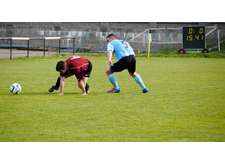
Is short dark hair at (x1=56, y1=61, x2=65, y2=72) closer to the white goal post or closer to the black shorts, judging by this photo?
the black shorts

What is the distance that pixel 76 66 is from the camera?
35.4 ft

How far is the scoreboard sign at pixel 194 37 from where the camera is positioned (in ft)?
32.6

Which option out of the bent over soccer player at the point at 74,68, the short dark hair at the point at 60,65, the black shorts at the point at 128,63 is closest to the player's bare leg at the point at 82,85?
the bent over soccer player at the point at 74,68

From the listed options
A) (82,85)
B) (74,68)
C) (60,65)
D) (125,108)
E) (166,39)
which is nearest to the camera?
(125,108)

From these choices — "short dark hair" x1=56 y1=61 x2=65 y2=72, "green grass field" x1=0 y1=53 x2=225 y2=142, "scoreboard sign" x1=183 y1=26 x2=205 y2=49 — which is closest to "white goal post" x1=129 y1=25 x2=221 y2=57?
"scoreboard sign" x1=183 y1=26 x2=205 y2=49

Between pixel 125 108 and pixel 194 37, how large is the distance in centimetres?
150

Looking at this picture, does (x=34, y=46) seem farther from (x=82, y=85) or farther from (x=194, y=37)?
(x=194, y=37)

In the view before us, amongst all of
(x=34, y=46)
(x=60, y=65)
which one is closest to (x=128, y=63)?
(x=60, y=65)

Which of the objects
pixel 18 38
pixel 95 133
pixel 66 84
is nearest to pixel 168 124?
pixel 95 133

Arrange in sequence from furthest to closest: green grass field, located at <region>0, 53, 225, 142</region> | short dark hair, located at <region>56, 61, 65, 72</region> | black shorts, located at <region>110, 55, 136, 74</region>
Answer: black shorts, located at <region>110, 55, 136, 74</region> < short dark hair, located at <region>56, 61, 65, 72</region> < green grass field, located at <region>0, 53, 225, 142</region>

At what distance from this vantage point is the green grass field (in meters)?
8.09

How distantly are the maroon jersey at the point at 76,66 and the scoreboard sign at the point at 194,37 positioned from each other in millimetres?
1397

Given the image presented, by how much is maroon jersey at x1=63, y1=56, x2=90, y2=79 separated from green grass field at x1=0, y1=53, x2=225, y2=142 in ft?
1.09

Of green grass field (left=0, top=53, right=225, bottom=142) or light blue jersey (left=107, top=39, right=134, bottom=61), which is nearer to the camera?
green grass field (left=0, top=53, right=225, bottom=142)
